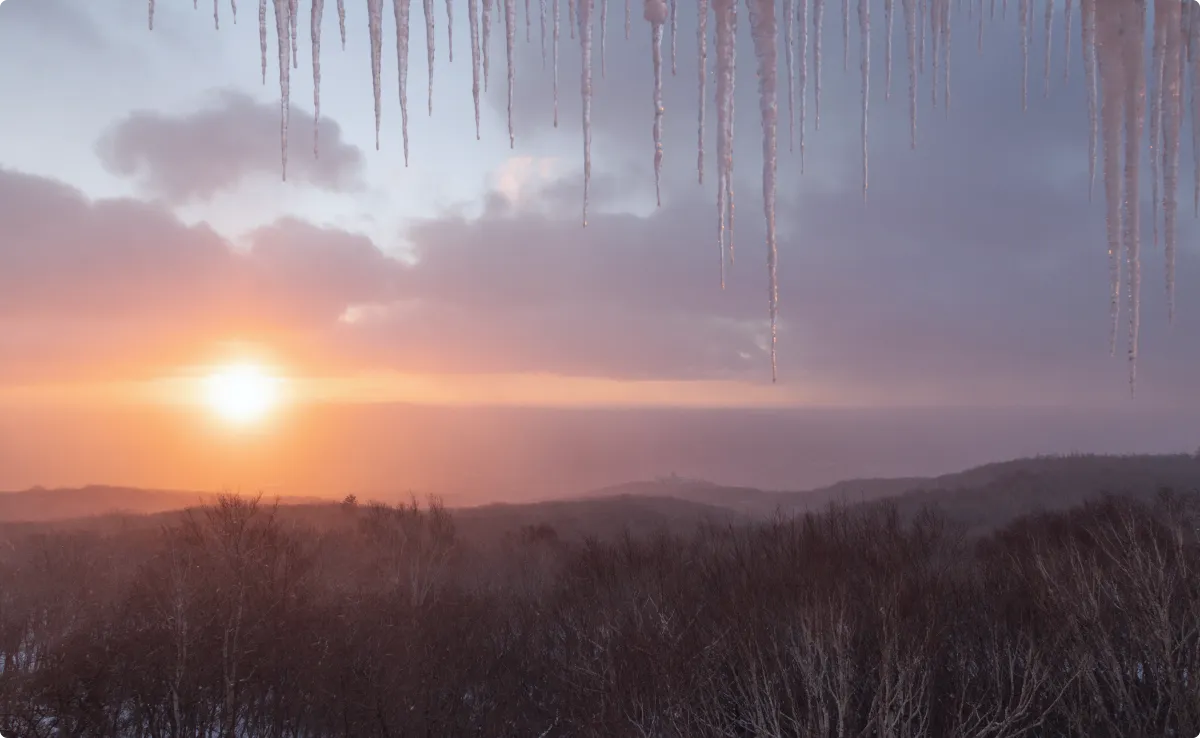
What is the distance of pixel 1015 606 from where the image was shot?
726 inches

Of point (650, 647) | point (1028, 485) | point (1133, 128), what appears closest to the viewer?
point (1133, 128)

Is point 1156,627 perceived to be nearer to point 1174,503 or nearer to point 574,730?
point 574,730

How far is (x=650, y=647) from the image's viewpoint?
15594mm

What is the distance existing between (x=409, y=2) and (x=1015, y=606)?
2134 centimetres

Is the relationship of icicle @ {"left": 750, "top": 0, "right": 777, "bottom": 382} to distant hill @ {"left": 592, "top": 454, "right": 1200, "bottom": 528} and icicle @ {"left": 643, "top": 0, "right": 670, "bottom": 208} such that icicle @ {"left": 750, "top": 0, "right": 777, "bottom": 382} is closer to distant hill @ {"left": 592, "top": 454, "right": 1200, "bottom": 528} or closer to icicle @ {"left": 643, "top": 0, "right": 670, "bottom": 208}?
icicle @ {"left": 643, "top": 0, "right": 670, "bottom": 208}

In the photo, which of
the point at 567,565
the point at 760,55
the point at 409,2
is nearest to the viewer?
the point at 760,55

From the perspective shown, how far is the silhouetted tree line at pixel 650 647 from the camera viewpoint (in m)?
12.6

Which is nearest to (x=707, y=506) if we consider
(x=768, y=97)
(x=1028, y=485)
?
(x=1028, y=485)

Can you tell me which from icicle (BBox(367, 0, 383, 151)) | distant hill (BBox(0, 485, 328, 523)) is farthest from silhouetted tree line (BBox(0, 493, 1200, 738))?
distant hill (BBox(0, 485, 328, 523))

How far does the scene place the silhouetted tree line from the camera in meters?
12.6

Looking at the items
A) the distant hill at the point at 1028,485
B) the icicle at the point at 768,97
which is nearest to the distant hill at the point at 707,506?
the distant hill at the point at 1028,485

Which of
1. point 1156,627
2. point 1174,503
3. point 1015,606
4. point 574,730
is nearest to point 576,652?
Answer: point 574,730

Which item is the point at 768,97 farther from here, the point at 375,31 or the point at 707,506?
the point at 707,506

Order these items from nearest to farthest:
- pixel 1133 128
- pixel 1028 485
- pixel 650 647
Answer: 1. pixel 1133 128
2. pixel 650 647
3. pixel 1028 485
